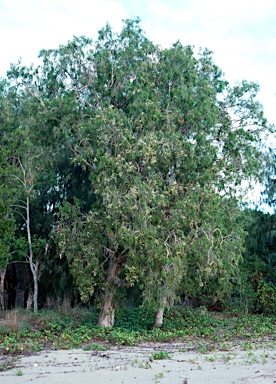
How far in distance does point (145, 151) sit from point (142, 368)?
24.8ft

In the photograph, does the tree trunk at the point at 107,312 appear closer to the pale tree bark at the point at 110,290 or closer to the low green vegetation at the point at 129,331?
the pale tree bark at the point at 110,290

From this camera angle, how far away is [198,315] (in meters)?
21.9

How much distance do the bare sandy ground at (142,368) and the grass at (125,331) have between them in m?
0.93

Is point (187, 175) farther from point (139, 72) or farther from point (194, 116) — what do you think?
point (139, 72)

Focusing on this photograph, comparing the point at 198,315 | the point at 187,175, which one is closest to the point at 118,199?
the point at 187,175

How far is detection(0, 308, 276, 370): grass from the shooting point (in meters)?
13.4

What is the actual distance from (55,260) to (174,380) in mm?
16107

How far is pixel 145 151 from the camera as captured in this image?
15.8 m

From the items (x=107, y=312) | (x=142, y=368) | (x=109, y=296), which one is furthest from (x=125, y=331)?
(x=142, y=368)

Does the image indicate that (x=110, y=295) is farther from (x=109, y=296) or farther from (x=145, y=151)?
(x=145, y=151)

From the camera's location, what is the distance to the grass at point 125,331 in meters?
13.4

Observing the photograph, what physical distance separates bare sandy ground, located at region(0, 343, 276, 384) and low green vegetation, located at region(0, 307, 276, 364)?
1.79ft

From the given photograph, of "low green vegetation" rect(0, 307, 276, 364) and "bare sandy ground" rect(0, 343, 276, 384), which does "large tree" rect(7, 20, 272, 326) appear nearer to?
"low green vegetation" rect(0, 307, 276, 364)

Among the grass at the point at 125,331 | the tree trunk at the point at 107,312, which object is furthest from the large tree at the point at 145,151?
the grass at the point at 125,331
